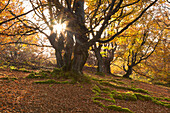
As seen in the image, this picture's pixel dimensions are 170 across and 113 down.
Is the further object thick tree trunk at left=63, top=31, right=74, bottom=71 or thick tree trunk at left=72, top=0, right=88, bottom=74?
thick tree trunk at left=63, top=31, right=74, bottom=71

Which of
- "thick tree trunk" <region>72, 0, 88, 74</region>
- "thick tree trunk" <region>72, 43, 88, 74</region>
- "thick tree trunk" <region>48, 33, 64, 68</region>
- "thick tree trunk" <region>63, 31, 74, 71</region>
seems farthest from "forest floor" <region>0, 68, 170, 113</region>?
"thick tree trunk" <region>48, 33, 64, 68</region>

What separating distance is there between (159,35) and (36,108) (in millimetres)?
18971

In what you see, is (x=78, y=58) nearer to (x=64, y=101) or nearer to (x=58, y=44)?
(x=58, y=44)

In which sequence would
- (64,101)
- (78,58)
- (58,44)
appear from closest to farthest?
(64,101) < (78,58) < (58,44)

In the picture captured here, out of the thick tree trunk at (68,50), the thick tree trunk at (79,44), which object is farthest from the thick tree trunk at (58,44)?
the thick tree trunk at (79,44)

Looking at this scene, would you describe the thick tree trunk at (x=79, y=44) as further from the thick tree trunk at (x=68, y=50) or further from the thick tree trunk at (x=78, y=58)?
the thick tree trunk at (x=68, y=50)

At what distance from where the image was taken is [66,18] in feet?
30.2

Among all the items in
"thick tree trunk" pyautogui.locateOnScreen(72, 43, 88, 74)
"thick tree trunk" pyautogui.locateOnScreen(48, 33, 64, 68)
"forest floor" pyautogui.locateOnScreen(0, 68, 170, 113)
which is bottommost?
"forest floor" pyautogui.locateOnScreen(0, 68, 170, 113)

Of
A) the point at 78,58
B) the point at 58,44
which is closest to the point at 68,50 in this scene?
the point at 78,58

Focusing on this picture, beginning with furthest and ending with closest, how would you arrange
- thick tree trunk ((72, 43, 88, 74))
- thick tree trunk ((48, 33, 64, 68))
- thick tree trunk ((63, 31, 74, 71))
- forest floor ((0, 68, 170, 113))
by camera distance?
thick tree trunk ((48, 33, 64, 68)), thick tree trunk ((63, 31, 74, 71)), thick tree trunk ((72, 43, 88, 74)), forest floor ((0, 68, 170, 113))

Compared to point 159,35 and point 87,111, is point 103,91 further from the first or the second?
point 159,35

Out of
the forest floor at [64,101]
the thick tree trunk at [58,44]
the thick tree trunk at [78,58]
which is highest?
the thick tree trunk at [58,44]

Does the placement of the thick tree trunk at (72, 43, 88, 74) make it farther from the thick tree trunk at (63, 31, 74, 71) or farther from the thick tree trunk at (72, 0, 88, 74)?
the thick tree trunk at (63, 31, 74, 71)

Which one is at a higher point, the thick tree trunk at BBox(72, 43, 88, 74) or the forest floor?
the thick tree trunk at BBox(72, 43, 88, 74)
